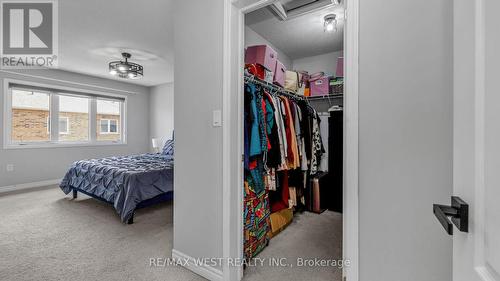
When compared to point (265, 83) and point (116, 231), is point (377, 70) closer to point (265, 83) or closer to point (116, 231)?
point (265, 83)

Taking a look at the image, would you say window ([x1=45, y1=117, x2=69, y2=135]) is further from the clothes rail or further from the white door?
the white door

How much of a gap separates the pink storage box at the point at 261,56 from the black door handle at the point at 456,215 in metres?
1.95

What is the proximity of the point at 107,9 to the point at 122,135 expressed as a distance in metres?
3.94

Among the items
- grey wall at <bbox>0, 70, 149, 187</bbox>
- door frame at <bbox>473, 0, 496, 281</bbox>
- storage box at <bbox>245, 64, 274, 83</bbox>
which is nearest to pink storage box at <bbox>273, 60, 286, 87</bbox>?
storage box at <bbox>245, 64, 274, 83</bbox>

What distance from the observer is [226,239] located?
1.55 metres

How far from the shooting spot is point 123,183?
8.87 ft

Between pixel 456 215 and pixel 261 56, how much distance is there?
2.05 metres

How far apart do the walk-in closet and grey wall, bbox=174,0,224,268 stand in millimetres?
329

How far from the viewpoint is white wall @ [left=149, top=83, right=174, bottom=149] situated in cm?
562

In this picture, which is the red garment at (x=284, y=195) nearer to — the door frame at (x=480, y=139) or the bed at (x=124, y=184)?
the bed at (x=124, y=184)

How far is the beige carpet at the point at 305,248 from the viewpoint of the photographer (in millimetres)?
1710

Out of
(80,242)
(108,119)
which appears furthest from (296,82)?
(108,119)

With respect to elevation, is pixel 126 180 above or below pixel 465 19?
below

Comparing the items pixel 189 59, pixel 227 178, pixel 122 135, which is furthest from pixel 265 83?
pixel 122 135
